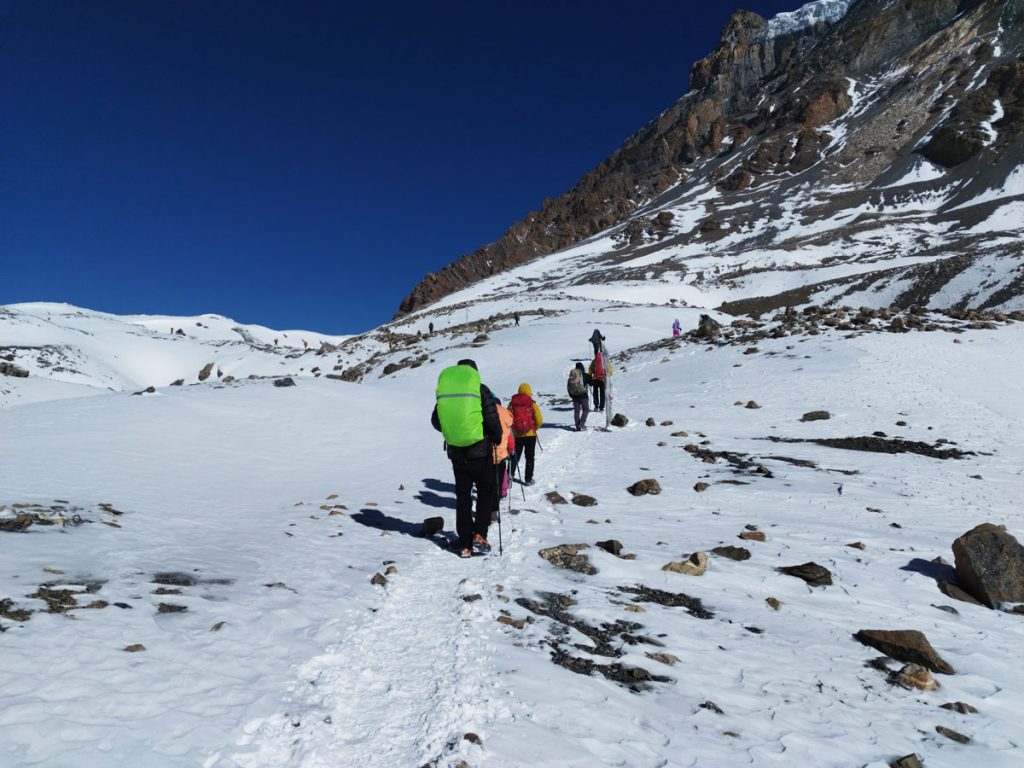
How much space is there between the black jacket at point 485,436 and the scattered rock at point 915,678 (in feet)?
14.3

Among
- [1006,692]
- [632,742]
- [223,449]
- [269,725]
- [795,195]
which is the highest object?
[795,195]

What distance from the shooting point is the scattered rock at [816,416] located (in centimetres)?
1512

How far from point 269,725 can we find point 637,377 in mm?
22601

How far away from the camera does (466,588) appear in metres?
5.64

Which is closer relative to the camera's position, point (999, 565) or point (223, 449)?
point (999, 565)

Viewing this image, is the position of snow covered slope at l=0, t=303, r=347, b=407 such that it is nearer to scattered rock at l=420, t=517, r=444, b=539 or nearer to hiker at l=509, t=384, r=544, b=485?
hiker at l=509, t=384, r=544, b=485

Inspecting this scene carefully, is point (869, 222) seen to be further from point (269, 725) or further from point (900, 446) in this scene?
point (269, 725)

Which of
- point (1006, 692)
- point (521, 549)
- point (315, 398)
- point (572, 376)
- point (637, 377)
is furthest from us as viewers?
point (637, 377)

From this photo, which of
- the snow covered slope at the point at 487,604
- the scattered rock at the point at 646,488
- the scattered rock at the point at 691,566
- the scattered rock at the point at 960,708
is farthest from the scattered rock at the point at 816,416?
the scattered rock at the point at 960,708

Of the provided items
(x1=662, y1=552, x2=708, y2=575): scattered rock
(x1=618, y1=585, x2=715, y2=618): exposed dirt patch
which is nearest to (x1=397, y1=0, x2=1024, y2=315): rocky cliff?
(x1=662, y1=552, x2=708, y2=575): scattered rock

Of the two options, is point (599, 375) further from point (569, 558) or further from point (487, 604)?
point (487, 604)

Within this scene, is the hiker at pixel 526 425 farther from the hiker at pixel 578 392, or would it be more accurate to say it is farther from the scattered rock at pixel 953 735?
the scattered rock at pixel 953 735

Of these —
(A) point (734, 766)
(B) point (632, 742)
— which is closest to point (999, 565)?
(A) point (734, 766)

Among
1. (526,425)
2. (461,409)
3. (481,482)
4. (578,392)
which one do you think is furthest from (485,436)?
(578,392)
